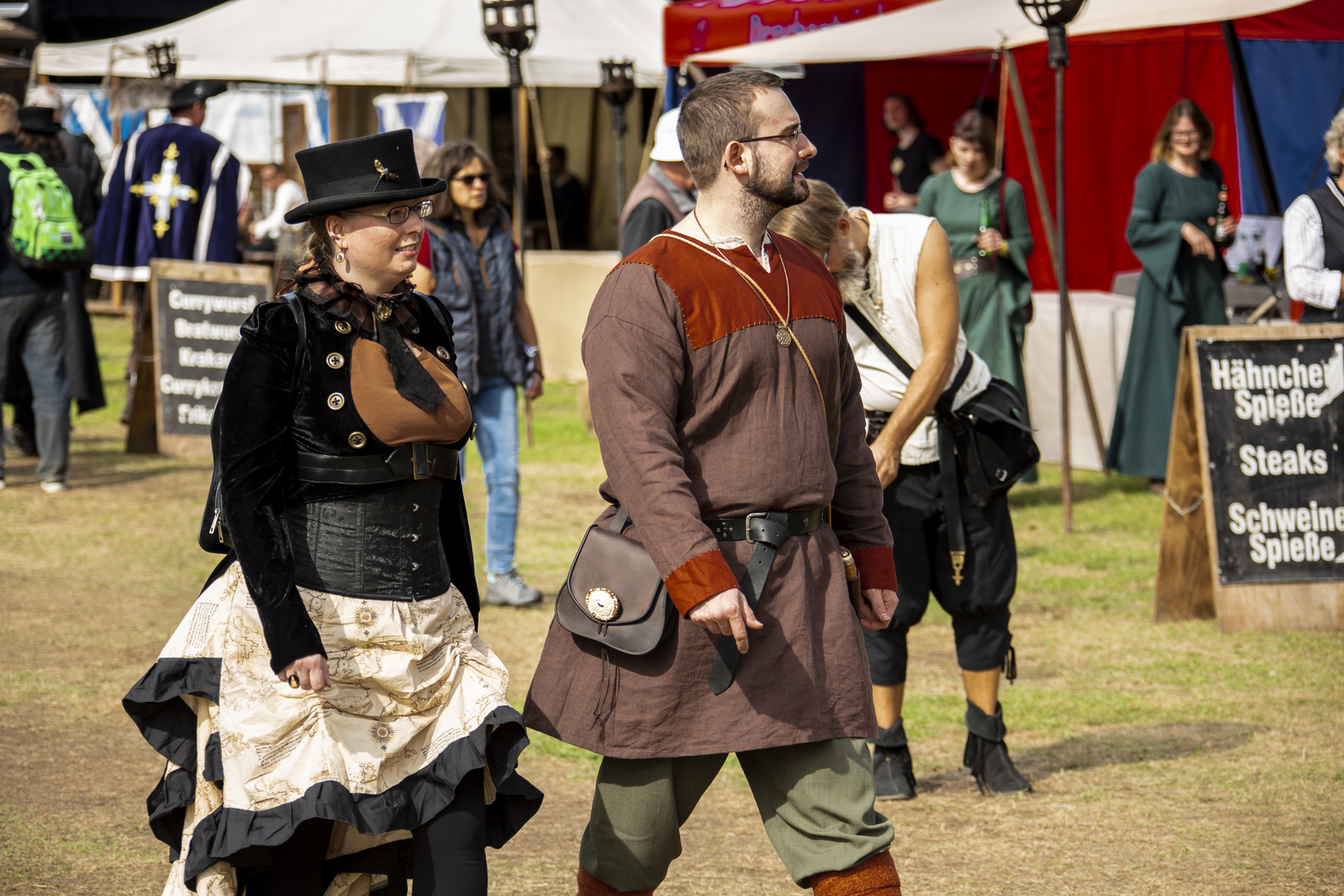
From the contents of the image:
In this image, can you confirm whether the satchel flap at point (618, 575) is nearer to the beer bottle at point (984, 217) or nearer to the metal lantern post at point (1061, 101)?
the metal lantern post at point (1061, 101)

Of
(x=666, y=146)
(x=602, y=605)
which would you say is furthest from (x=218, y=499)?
(x=666, y=146)

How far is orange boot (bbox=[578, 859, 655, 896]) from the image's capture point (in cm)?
307

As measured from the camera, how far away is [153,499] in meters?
9.47

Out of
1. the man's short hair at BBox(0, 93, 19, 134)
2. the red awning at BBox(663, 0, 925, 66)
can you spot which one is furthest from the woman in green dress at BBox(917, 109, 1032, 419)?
the man's short hair at BBox(0, 93, 19, 134)

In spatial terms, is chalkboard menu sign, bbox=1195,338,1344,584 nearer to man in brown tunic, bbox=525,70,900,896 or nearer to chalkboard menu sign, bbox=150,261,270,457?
man in brown tunic, bbox=525,70,900,896

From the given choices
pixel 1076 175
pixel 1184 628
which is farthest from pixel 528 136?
pixel 1184 628

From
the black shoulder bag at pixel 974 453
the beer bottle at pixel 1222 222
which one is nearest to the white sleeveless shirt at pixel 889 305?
the black shoulder bag at pixel 974 453

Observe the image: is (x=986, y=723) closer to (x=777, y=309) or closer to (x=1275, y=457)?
(x=777, y=309)

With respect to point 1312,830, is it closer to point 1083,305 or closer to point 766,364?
point 766,364

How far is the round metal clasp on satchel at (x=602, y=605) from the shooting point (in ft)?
9.50

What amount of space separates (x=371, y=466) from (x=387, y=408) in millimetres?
112

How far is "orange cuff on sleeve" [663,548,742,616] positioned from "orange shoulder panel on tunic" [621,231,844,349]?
0.39m

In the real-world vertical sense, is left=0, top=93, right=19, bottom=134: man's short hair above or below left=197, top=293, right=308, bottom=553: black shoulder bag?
above

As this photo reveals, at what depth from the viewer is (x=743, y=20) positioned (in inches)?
→ 458
